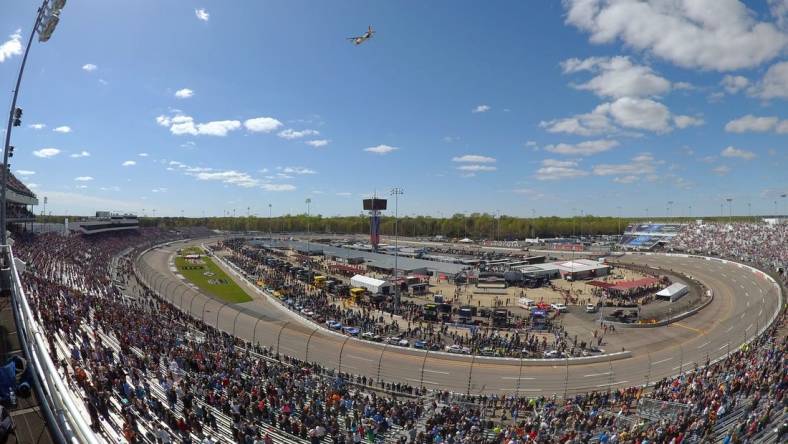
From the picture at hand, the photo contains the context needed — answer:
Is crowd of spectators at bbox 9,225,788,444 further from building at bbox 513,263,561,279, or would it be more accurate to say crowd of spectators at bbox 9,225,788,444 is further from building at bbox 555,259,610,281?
building at bbox 555,259,610,281

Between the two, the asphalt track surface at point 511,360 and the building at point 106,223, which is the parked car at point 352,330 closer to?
the asphalt track surface at point 511,360

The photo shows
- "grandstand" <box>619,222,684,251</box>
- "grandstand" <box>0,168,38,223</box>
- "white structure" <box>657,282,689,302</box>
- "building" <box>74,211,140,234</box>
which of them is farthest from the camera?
"grandstand" <box>619,222,684,251</box>

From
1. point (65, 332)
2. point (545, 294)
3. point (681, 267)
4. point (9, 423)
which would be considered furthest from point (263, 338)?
point (681, 267)

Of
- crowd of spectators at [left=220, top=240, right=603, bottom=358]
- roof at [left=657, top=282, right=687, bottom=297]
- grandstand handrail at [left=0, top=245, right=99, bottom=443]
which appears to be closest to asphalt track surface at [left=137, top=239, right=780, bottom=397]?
crowd of spectators at [left=220, top=240, right=603, bottom=358]

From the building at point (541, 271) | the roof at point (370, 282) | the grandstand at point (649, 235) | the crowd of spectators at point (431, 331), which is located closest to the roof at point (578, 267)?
the building at point (541, 271)

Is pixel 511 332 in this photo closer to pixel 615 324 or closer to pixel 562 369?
pixel 562 369

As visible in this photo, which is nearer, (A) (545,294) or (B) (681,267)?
(A) (545,294)
